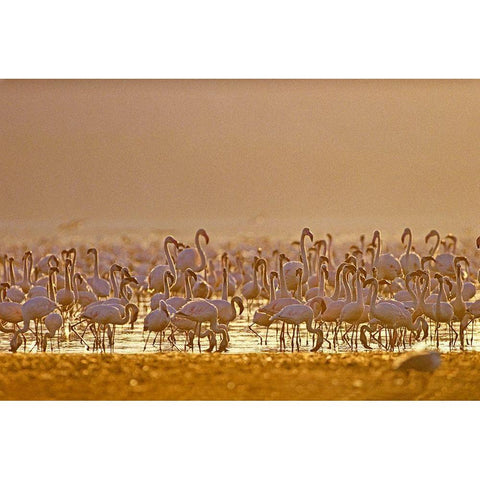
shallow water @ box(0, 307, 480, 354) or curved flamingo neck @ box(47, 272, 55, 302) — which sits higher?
curved flamingo neck @ box(47, 272, 55, 302)

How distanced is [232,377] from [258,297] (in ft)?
A: 7.16

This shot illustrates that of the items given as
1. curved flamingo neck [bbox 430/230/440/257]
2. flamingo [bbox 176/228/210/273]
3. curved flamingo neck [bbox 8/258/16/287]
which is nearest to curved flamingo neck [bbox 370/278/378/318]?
curved flamingo neck [bbox 430/230/440/257]

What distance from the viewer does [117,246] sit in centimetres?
843

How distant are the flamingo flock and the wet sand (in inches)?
6.4

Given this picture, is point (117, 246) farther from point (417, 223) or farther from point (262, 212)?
point (417, 223)

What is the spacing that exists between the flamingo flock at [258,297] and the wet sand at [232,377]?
6.4 inches

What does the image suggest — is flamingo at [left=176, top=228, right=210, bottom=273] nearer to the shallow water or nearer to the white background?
the shallow water

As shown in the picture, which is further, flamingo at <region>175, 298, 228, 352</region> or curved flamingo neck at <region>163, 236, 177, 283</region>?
curved flamingo neck at <region>163, 236, 177, 283</region>

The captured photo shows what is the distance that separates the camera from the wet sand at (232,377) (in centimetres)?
682

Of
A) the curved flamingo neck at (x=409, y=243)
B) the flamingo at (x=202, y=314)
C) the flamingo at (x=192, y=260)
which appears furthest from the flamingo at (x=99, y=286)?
the curved flamingo neck at (x=409, y=243)

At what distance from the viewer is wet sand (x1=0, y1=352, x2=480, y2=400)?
6.82m

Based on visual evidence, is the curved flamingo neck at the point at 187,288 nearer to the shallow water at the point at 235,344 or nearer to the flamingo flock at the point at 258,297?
the flamingo flock at the point at 258,297

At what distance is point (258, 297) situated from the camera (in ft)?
30.4
